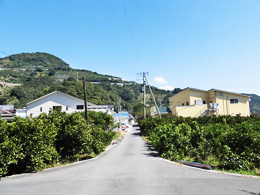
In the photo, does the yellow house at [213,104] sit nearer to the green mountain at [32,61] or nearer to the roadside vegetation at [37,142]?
the roadside vegetation at [37,142]

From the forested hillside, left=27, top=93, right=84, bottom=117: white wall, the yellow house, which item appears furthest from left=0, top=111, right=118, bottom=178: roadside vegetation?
left=27, top=93, right=84, bottom=117: white wall

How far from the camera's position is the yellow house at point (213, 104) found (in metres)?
35.7

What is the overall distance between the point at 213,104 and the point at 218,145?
29.4 metres

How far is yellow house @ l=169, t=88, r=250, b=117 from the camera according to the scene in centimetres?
3566

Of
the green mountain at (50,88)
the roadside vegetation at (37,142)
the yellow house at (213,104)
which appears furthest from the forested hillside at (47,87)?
the yellow house at (213,104)

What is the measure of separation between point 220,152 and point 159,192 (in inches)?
172

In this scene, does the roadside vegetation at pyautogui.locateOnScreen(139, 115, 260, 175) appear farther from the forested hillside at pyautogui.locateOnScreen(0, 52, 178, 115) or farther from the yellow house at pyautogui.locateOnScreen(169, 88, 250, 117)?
the yellow house at pyautogui.locateOnScreen(169, 88, 250, 117)

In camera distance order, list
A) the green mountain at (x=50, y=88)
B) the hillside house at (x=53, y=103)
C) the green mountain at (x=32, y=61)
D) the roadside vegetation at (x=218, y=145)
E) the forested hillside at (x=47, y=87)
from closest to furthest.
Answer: the roadside vegetation at (x=218, y=145) < the hillside house at (x=53, y=103) < the forested hillside at (x=47, y=87) < the green mountain at (x=50, y=88) < the green mountain at (x=32, y=61)

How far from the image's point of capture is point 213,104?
3541cm

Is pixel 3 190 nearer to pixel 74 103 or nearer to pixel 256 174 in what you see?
pixel 256 174

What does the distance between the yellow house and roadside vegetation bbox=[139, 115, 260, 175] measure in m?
25.4

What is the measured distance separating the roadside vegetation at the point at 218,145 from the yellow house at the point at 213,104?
1000 inches

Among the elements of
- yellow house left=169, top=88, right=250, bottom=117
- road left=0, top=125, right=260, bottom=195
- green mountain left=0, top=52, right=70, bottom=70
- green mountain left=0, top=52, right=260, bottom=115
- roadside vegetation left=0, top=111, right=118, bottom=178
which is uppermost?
green mountain left=0, top=52, right=70, bottom=70

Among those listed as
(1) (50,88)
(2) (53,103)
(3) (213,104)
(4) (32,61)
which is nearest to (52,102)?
(2) (53,103)
